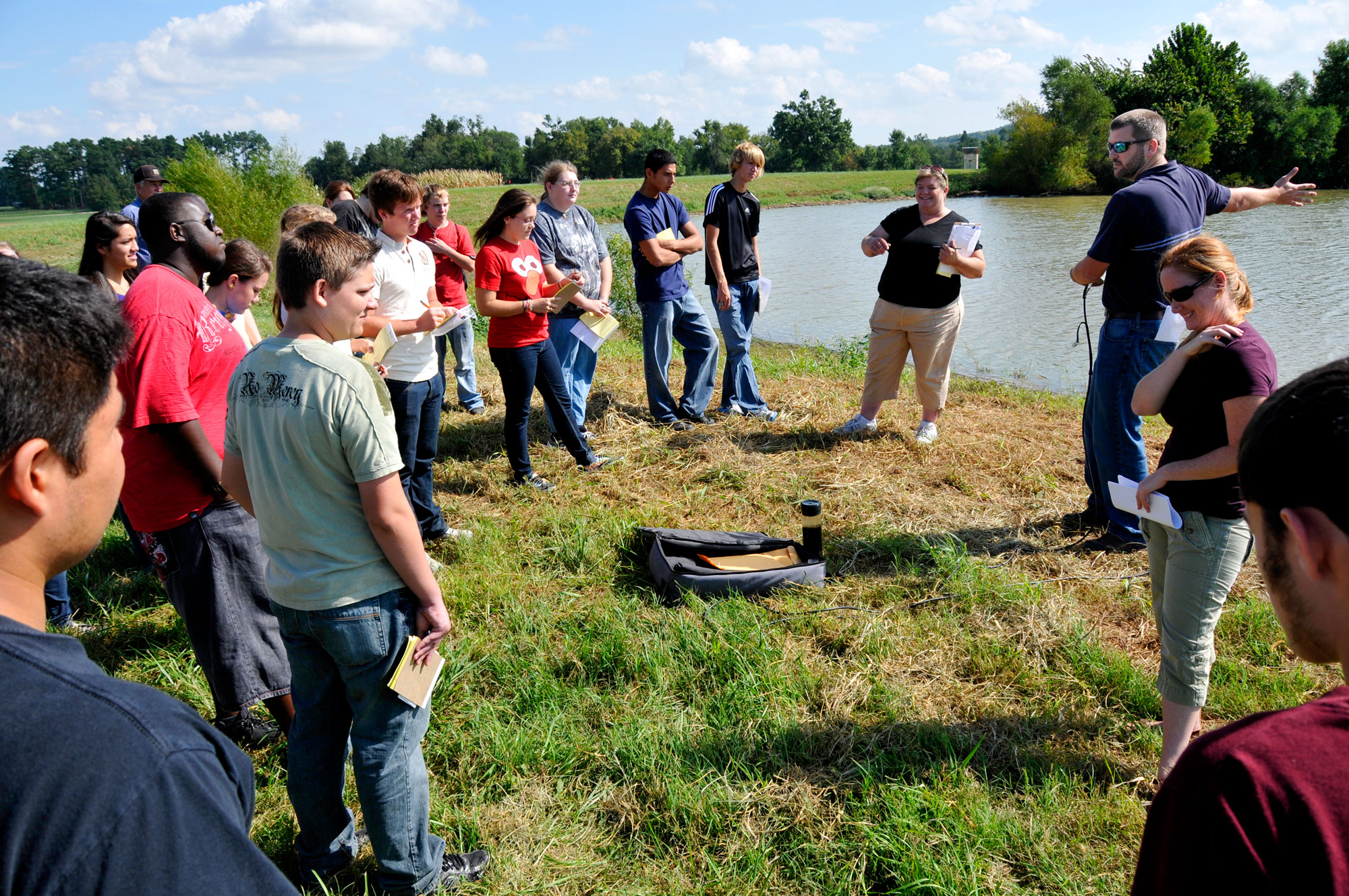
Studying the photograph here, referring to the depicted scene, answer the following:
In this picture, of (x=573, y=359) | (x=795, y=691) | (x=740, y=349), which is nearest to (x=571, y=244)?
(x=573, y=359)

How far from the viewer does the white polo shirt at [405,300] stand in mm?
4156

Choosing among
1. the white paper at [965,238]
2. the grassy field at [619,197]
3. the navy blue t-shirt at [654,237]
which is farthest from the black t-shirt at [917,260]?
the grassy field at [619,197]

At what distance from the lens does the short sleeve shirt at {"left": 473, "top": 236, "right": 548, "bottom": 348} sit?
16.6 feet

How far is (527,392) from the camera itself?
5195mm

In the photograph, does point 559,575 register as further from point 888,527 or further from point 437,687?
point 888,527

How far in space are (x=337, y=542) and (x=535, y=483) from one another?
3342 mm

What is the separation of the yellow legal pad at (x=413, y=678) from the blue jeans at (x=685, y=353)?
4312 millimetres

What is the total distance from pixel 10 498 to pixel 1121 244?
479 cm

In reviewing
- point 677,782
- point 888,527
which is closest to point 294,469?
point 677,782

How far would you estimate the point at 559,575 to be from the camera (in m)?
4.32

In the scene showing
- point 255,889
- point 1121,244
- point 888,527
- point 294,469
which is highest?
point 1121,244

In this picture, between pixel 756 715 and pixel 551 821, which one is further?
pixel 756 715

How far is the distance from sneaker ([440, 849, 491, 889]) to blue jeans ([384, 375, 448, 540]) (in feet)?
7.19

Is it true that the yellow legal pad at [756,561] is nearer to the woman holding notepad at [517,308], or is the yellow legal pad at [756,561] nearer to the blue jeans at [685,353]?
the woman holding notepad at [517,308]
